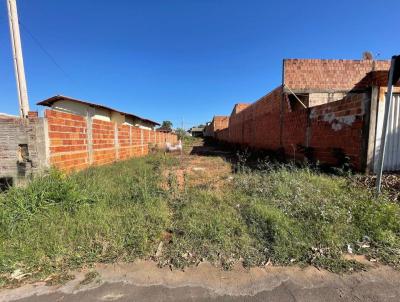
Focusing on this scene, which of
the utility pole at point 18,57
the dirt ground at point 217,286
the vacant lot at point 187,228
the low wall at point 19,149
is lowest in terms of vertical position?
the dirt ground at point 217,286

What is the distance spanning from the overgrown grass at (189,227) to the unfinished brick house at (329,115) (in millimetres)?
Answer: 1447

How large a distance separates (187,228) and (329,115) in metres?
4.92

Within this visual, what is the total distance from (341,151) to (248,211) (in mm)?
3366

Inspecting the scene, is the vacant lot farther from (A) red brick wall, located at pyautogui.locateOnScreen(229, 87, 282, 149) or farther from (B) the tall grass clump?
(A) red brick wall, located at pyautogui.locateOnScreen(229, 87, 282, 149)

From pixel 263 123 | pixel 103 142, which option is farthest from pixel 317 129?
pixel 103 142

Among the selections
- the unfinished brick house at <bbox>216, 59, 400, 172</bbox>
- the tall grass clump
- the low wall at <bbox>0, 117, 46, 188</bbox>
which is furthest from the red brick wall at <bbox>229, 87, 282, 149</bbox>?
the low wall at <bbox>0, 117, 46, 188</bbox>

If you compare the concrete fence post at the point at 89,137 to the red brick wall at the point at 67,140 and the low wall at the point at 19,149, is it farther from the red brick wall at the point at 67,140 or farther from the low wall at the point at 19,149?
the low wall at the point at 19,149

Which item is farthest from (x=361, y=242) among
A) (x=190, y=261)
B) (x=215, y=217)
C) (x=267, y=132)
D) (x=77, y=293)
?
(x=267, y=132)

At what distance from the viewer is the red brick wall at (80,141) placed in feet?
14.9

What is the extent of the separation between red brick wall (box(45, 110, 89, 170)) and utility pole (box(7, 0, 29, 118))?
69.2 inches

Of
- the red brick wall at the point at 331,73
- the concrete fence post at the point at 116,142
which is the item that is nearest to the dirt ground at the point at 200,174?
the concrete fence post at the point at 116,142

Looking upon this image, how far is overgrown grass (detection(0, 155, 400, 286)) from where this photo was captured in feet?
7.37

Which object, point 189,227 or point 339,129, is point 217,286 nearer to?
point 189,227

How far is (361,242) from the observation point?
2443 mm
